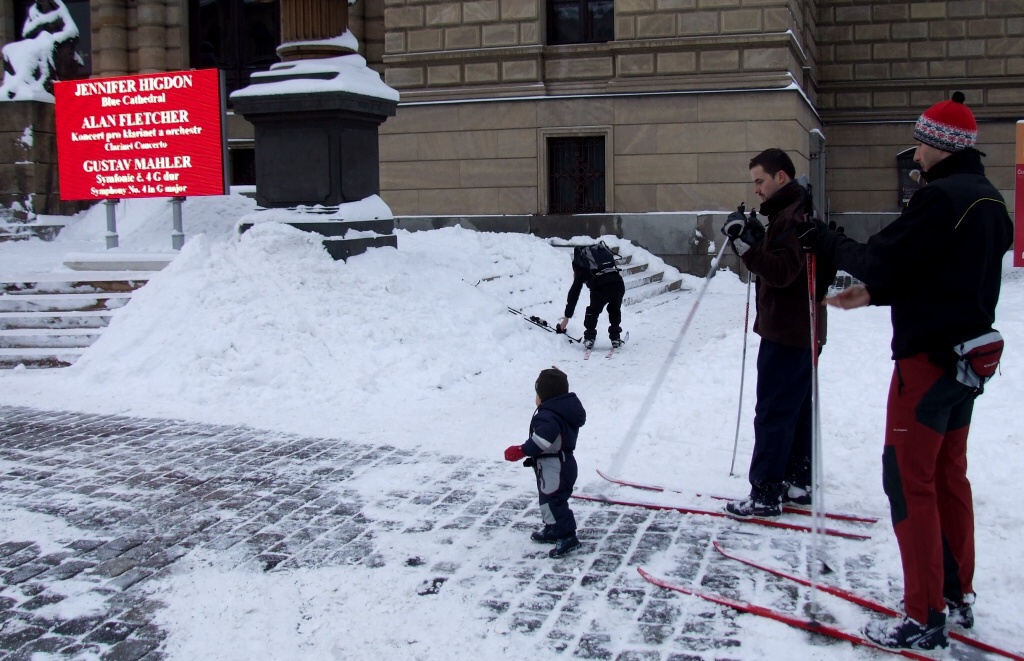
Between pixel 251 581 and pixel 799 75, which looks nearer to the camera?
pixel 251 581

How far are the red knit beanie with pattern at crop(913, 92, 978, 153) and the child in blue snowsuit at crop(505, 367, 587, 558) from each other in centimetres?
216

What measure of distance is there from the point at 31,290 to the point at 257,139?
3292 millimetres

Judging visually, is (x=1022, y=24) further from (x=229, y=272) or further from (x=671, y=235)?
(x=229, y=272)

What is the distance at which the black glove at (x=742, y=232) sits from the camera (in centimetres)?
513

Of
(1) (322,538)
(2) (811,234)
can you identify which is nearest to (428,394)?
(1) (322,538)

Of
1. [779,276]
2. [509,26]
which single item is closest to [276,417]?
[779,276]

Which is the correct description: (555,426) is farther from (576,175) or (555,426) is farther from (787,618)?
(576,175)

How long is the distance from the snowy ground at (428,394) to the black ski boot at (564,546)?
0.66ft

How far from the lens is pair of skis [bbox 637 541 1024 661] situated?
388 centimetres

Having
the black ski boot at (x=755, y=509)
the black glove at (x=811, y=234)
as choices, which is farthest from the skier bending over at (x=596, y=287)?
the black glove at (x=811, y=234)

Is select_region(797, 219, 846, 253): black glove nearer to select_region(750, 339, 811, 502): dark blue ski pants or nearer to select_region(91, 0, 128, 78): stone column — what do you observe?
select_region(750, 339, 811, 502): dark blue ski pants

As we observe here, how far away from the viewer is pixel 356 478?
21.3ft

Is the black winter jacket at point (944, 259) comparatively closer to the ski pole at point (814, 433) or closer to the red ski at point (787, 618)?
the ski pole at point (814, 433)

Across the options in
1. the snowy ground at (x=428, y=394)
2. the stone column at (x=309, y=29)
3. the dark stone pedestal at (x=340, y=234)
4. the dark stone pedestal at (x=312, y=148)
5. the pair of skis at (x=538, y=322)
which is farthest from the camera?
the stone column at (x=309, y=29)
